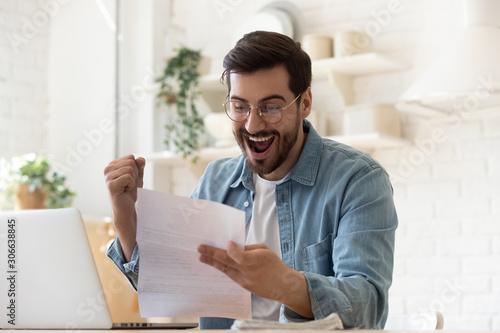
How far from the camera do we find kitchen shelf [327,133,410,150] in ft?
9.66

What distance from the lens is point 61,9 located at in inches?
159

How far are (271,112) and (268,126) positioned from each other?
0.04 meters

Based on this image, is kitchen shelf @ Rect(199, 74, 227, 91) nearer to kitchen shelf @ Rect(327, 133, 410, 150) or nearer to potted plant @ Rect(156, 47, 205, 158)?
potted plant @ Rect(156, 47, 205, 158)

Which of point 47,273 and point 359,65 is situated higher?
point 359,65

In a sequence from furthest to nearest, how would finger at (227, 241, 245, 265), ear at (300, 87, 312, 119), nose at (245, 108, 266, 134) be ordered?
ear at (300, 87, 312, 119) < nose at (245, 108, 266, 134) < finger at (227, 241, 245, 265)

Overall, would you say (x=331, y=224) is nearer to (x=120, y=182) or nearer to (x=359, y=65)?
(x=120, y=182)

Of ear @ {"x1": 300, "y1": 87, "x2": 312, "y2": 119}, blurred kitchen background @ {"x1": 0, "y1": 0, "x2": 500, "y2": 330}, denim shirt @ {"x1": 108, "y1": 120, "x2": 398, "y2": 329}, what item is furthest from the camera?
blurred kitchen background @ {"x1": 0, "y1": 0, "x2": 500, "y2": 330}

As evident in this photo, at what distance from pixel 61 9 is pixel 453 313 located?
281cm

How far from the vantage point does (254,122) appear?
5.55ft

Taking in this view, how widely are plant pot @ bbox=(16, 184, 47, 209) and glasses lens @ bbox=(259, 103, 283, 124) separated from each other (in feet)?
6.70

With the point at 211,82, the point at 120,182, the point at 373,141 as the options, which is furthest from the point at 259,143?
the point at 211,82

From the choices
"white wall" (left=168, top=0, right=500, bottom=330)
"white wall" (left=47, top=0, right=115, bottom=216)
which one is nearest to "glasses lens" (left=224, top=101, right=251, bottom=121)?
"white wall" (left=168, top=0, right=500, bottom=330)

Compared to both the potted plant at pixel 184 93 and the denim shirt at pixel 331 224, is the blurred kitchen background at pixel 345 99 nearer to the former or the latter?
the potted plant at pixel 184 93

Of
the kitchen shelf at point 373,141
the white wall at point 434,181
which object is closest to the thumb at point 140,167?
the kitchen shelf at point 373,141
